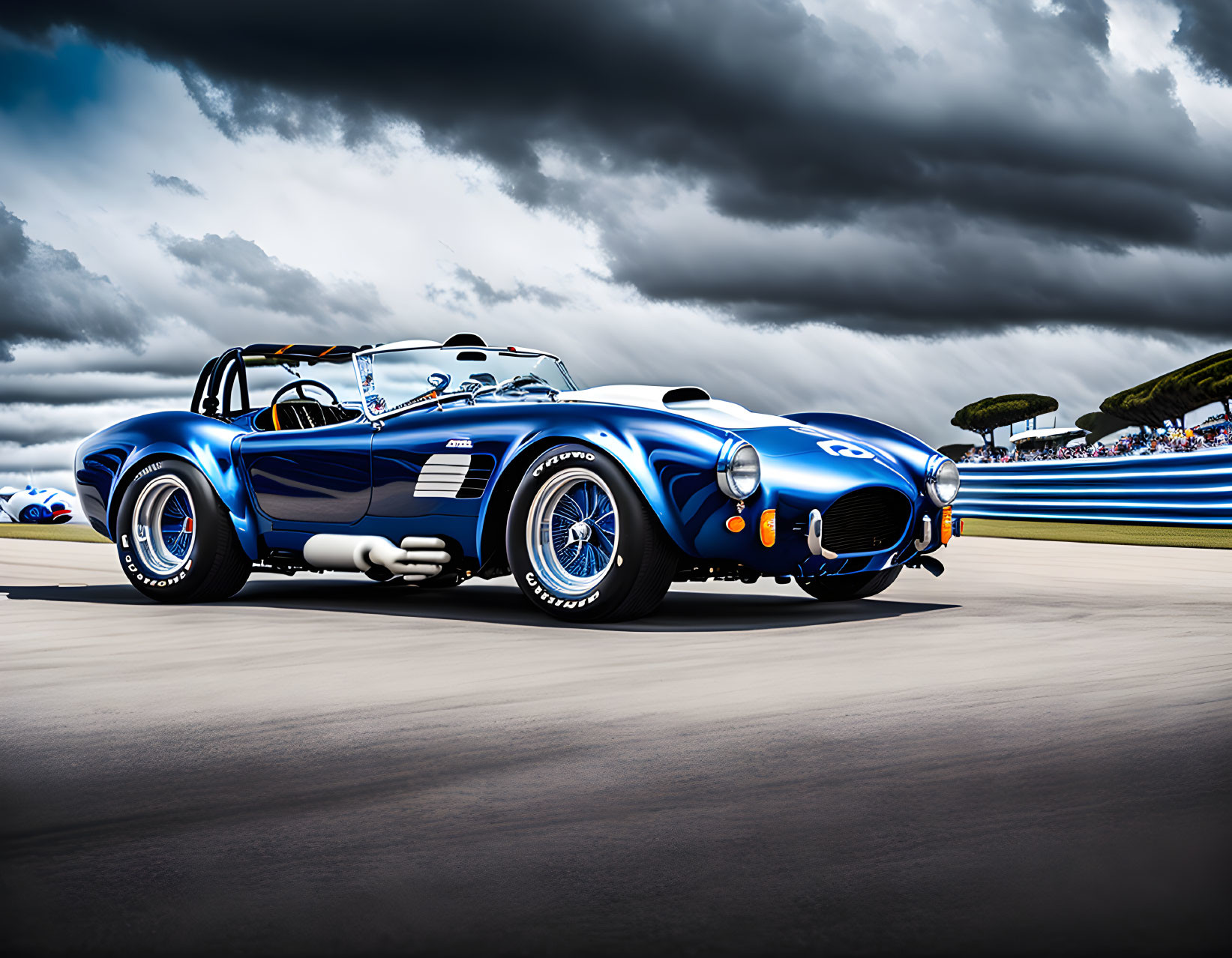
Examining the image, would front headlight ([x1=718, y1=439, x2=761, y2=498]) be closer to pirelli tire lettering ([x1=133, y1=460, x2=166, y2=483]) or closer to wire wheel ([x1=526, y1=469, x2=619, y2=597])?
wire wheel ([x1=526, y1=469, x2=619, y2=597])

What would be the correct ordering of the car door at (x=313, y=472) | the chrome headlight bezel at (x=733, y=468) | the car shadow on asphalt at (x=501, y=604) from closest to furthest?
the chrome headlight bezel at (x=733, y=468) → the car shadow on asphalt at (x=501, y=604) → the car door at (x=313, y=472)

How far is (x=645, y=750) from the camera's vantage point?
3.30m

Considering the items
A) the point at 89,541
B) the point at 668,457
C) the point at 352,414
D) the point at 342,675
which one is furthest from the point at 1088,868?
the point at 89,541

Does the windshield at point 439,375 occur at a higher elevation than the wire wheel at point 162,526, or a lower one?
higher

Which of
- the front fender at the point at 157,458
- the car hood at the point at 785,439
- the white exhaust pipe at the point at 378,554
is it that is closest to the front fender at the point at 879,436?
the car hood at the point at 785,439

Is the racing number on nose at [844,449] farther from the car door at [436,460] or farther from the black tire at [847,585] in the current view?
the car door at [436,460]

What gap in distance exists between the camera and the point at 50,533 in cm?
1816

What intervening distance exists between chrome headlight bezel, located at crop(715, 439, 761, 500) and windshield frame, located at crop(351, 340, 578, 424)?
1935mm

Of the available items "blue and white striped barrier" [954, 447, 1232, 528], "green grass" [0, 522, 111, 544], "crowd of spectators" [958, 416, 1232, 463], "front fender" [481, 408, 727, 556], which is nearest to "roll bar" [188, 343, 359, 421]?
"front fender" [481, 408, 727, 556]

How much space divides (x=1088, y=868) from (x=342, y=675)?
2931 millimetres

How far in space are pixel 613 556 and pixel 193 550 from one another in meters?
2.84

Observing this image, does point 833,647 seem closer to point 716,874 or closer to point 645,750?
point 645,750

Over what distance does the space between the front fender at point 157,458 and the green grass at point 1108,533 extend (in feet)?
32.8

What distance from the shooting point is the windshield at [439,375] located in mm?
7277
